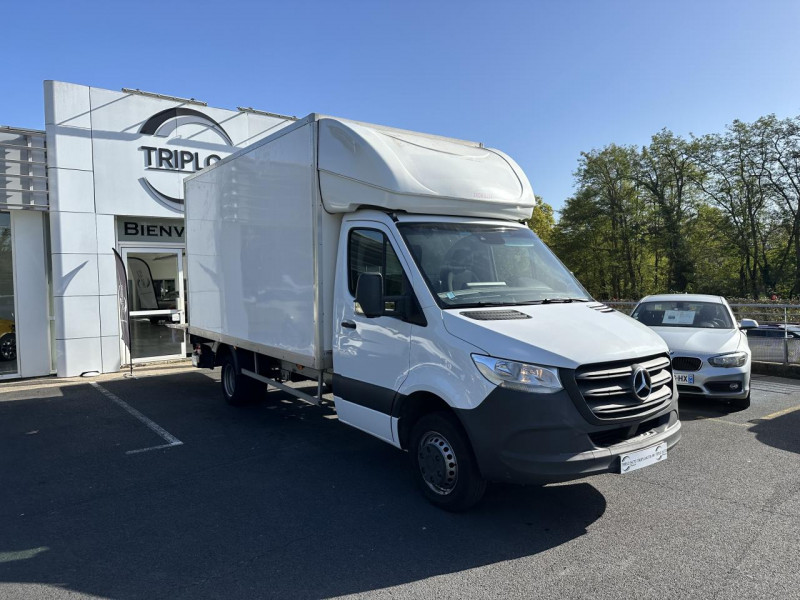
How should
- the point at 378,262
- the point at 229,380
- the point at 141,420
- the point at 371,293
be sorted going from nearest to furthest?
the point at 371,293
the point at 378,262
the point at 141,420
the point at 229,380

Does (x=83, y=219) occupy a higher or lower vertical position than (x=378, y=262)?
higher

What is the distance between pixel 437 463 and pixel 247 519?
1.53 metres

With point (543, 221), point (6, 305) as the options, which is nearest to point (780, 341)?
point (6, 305)

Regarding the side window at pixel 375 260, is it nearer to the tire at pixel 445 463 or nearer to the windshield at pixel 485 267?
the windshield at pixel 485 267

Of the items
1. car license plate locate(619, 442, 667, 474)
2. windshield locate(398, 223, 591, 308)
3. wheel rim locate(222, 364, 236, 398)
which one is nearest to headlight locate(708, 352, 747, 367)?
windshield locate(398, 223, 591, 308)

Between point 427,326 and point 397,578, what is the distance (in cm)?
175

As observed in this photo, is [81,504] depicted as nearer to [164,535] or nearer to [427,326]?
[164,535]

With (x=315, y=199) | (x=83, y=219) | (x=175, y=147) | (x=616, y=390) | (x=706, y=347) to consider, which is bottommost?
(x=706, y=347)

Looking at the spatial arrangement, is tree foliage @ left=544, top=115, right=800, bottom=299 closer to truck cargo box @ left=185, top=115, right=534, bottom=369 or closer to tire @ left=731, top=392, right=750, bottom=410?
tire @ left=731, top=392, right=750, bottom=410

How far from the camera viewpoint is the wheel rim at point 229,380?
7926mm

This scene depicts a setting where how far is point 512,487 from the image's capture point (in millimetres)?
4867

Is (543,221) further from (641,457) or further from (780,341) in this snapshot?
(641,457)

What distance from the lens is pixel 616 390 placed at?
12.7ft

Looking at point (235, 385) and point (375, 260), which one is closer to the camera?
point (375, 260)
